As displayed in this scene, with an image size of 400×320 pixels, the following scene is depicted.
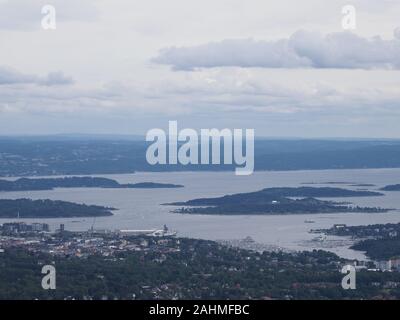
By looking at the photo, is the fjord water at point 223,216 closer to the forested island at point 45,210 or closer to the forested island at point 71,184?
the forested island at point 71,184

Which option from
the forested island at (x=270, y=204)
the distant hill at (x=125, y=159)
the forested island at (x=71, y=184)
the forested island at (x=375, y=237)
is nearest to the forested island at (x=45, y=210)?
the forested island at (x=270, y=204)

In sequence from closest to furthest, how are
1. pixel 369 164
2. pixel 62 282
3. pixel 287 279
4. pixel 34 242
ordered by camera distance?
pixel 62 282, pixel 287 279, pixel 34 242, pixel 369 164

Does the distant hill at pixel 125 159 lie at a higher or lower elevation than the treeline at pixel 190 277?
higher

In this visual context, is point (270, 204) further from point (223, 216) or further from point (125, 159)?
point (125, 159)

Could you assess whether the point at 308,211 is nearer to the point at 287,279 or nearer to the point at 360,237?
the point at 360,237

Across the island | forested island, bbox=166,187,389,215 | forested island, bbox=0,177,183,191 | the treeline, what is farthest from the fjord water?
the treeline

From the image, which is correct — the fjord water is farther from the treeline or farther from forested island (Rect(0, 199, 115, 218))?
the treeline
